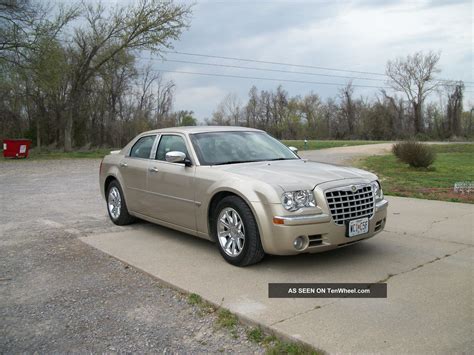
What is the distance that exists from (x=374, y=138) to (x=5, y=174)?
49.8 m

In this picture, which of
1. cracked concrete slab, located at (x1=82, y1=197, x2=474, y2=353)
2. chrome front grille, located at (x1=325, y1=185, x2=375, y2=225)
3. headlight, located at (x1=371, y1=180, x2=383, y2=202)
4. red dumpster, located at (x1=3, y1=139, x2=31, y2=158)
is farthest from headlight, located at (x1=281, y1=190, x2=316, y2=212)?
red dumpster, located at (x1=3, y1=139, x2=31, y2=158)

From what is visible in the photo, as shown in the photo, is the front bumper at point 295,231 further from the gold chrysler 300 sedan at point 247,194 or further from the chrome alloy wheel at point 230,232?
the chrome alloy wheel at point 230,232

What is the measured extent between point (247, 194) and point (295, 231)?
25.3 inches

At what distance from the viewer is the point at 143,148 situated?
22.2ft

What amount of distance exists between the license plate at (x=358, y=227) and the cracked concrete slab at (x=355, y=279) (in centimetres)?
37

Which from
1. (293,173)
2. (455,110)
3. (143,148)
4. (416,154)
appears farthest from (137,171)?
(455,110)

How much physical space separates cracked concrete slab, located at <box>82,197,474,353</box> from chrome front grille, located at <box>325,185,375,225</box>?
21.8 inches

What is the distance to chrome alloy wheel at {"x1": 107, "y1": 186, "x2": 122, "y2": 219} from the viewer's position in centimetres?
714

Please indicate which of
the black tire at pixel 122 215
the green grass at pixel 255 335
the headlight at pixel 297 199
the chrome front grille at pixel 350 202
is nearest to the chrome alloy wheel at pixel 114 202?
the black tire at pixel 122 215

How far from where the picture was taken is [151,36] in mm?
28391

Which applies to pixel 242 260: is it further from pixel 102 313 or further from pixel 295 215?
pixel 102 313

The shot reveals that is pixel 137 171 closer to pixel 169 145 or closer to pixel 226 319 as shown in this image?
pixel 169 145

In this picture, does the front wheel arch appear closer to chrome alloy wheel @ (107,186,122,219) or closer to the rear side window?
the rear side window

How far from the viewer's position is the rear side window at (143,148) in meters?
6.61
